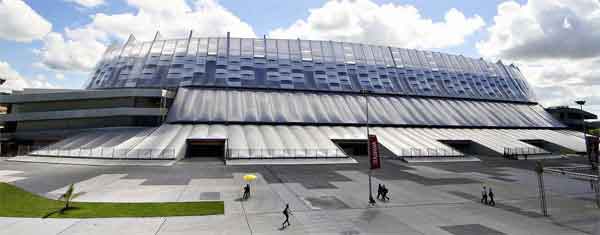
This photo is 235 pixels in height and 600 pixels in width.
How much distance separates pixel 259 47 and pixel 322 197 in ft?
187

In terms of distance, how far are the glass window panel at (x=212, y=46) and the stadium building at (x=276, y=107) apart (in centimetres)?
50

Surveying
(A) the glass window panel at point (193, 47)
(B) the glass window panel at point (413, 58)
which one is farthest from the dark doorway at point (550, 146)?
(A) the glass window panel at point (193, 47)

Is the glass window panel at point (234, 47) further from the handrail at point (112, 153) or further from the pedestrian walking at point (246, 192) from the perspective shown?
the pedestrian walking at point (246, 192)

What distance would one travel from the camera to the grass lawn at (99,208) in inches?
740

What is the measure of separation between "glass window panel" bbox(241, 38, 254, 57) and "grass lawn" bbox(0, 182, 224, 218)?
54.1 m

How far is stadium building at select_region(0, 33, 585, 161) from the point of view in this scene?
47812 millimetres

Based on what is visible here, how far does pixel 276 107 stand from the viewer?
59.5 metres

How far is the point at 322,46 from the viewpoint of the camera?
261 ft

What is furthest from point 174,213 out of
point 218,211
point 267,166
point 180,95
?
point 180,95

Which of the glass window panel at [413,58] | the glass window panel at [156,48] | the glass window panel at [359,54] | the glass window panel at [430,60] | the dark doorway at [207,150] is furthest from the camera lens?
the glass window panel at [430,60]

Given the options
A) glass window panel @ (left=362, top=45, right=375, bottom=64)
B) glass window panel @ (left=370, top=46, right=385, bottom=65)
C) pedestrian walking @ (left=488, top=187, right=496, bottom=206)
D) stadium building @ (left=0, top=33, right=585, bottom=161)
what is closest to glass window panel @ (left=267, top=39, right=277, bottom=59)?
stadium building @ (left=0, top=33, right=585, bottom=161)

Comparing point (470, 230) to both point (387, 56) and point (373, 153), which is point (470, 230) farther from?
point (387, 56)

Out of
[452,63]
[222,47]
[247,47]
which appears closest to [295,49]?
[247,47]

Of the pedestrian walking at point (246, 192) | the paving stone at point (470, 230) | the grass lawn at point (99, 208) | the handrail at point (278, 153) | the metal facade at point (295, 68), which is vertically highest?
the metal facade at point (295, 68)
